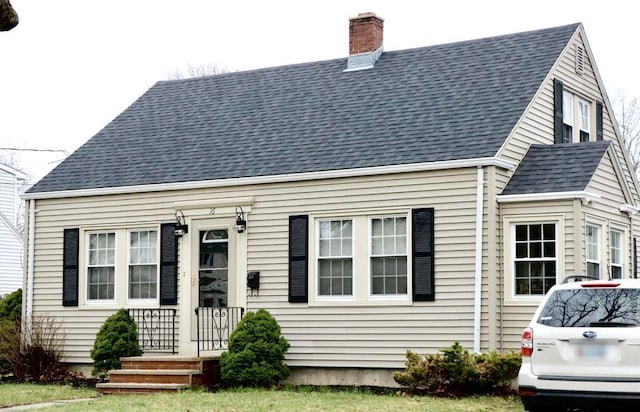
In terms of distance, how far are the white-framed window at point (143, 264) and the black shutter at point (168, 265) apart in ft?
0.81

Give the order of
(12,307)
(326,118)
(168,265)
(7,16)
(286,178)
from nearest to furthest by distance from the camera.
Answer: (7,16) < (286,178) < (168,265) < (326,118) < (12,307)

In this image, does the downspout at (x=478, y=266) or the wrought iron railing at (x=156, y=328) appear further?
the wrought iron railing at (x=156, y=328)

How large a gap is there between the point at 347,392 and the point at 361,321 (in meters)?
1.43

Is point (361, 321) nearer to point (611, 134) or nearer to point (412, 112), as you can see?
point (412, 112)

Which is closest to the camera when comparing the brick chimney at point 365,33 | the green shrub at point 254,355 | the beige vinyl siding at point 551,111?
the green shrub at point 254,355

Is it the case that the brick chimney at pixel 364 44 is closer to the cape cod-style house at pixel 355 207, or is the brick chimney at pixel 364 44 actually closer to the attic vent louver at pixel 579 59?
the cape cod-style house at pixel 355 207

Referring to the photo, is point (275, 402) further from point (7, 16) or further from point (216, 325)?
point (7, 16)

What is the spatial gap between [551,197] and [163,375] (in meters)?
6.69

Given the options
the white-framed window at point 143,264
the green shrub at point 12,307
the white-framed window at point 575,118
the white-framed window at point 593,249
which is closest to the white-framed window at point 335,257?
the white-framed window at point 143,264

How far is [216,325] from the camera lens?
18375mm

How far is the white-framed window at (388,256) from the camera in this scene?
664 inches

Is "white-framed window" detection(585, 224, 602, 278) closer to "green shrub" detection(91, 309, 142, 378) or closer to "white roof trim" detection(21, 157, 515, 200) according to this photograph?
"white roof trim" detection(21, 157, 515, 200)

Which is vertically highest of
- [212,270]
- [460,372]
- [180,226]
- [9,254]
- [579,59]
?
[579,59]

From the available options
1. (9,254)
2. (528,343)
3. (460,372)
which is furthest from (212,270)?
(9,254)
